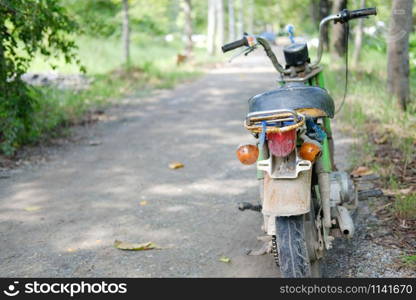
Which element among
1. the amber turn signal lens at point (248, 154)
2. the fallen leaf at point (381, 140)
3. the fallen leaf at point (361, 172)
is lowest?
the fallen leaf at point (361, 172)

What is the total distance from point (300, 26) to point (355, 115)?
3916cm

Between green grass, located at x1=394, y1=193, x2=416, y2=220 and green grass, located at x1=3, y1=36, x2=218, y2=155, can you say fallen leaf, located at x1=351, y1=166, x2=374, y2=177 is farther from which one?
green grass, located at x1=3, y1=36, x2=218, y2=155

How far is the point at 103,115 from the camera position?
10172mm

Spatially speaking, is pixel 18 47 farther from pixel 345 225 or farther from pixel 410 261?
pixel 410 261

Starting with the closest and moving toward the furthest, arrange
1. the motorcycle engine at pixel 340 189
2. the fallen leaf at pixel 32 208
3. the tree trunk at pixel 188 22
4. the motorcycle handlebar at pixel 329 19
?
the motorcycle engine at pixel 340 189
the motorcycle handlebar at pixel 329 19
the fallen leaf at pixel 32 208
the tree trunk at pixel 188 22

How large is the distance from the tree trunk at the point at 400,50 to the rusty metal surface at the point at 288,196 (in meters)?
5.16

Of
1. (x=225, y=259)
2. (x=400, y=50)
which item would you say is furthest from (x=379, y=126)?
(x=225, y=259)

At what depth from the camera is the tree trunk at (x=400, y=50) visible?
7.46 metres

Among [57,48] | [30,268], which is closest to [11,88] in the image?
[57,48]

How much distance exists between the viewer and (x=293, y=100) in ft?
11.2

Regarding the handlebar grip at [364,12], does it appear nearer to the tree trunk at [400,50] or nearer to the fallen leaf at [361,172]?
the fallen leaf at [361,172]

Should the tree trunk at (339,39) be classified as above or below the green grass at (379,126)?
above

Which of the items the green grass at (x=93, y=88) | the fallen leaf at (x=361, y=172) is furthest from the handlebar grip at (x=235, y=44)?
the green grass at (x=93, y=88)

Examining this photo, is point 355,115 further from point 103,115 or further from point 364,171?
point 103,115
